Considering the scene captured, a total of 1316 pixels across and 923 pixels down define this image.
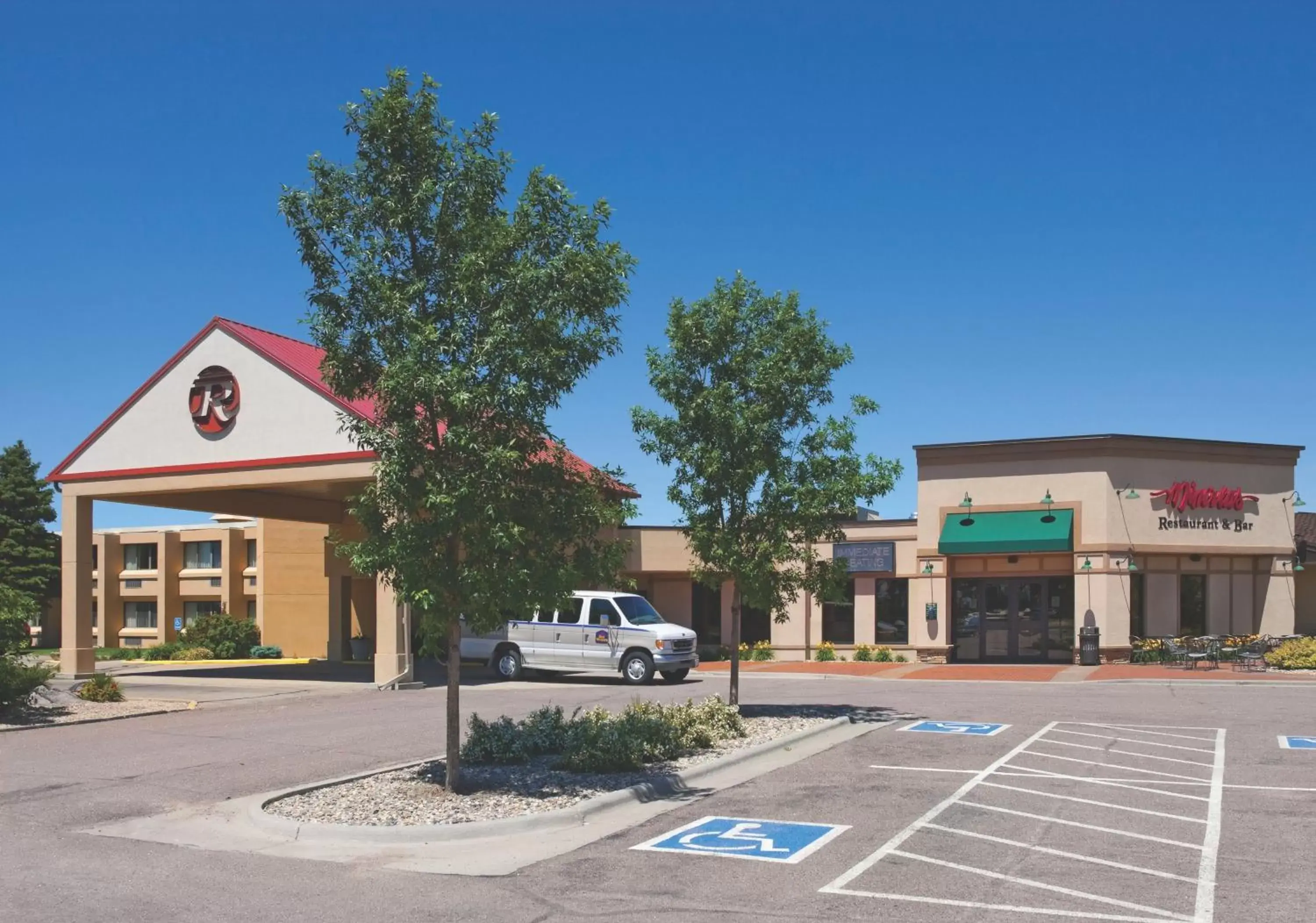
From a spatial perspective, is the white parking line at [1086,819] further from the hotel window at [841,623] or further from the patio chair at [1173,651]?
the hotel window at [841,623]

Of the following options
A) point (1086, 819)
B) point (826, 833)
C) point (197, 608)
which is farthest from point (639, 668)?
point (197, 608)

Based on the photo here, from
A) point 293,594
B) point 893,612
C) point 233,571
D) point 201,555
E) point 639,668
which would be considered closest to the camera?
point 639,668

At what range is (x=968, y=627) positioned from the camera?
33.6 meters

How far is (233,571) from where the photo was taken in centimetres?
4819

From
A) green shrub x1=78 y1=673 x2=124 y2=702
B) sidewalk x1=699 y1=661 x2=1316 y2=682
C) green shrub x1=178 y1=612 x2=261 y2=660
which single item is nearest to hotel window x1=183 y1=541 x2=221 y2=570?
green shrub x1=178 y1=612 x2=261 y2=660

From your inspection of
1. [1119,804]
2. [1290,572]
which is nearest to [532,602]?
[1119,804]

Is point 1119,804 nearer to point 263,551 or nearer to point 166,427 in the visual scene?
point 166,427

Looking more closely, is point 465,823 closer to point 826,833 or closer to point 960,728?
point 826,833

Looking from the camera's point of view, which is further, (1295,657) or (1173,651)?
(1173,651)

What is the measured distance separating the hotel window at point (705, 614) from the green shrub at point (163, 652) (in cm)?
1714

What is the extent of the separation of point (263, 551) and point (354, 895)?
115 ft

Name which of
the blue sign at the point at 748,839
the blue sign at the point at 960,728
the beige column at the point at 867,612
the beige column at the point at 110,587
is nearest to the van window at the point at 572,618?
the blue sign at the point at 960,728

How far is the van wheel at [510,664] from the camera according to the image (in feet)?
90.6

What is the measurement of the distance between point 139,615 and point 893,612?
116 ft
